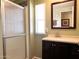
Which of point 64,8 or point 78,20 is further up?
point 64,8

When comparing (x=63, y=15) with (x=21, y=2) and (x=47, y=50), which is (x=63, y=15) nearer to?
A: (x=47, y=50)

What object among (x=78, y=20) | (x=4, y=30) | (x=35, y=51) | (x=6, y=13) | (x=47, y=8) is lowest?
(x=35, y=51)

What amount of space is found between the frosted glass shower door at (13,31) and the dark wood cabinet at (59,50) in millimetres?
741

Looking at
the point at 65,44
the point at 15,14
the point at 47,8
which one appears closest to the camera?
the point at 65,44

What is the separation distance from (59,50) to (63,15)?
0.97 meters

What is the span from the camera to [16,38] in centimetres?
306

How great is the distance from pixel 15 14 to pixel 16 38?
0.64 meters

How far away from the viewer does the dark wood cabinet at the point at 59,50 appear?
241cm

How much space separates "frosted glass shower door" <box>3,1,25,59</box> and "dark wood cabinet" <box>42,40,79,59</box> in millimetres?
741

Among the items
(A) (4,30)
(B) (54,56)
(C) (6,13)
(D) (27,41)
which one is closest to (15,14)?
(C) (6,13)

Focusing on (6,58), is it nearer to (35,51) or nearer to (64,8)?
(35,51)

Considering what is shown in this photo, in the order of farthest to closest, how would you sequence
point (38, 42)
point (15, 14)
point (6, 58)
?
1. point (38, 42)
2. point (15, 14)
3. point (6, 58)

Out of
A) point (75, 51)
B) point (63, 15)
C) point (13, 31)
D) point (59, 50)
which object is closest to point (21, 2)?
point (13, 31)

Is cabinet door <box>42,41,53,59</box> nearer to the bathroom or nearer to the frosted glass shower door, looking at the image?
the bathroom
